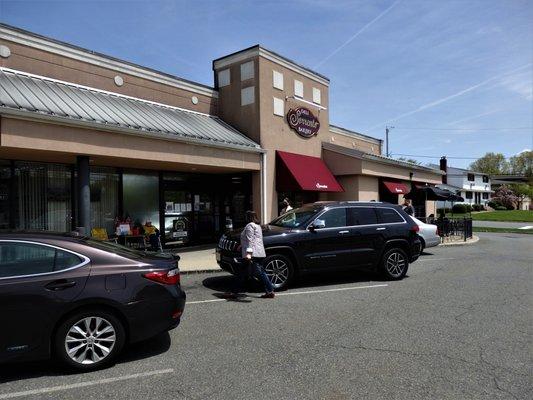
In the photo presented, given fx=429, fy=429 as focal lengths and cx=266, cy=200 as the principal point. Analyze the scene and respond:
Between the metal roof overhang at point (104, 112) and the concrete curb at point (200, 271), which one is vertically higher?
the metal roof overhang at point (104, 112)

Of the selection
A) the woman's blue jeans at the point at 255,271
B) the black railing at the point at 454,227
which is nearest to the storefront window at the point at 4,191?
the woman's blue jeans at the point at 255,271

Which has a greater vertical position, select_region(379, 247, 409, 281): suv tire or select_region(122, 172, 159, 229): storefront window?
select_region(122, 172, 159, 229): storefront window

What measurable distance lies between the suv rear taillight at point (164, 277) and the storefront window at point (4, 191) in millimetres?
8679

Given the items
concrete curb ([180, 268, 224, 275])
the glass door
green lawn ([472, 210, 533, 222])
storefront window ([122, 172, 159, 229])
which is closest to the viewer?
concrete curb ([180, 268, 224, 275])

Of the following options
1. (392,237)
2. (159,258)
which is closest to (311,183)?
(392,237)

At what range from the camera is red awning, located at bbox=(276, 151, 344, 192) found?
16.4 m

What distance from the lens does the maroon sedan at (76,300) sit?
4.30 metres

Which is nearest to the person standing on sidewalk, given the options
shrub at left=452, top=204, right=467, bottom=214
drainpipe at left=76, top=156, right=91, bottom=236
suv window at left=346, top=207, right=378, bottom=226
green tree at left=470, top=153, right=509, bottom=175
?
suv window at left=346, top=207, right=378, bottom=226

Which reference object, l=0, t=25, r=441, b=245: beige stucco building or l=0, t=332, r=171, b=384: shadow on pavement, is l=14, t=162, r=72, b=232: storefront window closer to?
l=0, t=25, r=441, b=245: beige stucco building

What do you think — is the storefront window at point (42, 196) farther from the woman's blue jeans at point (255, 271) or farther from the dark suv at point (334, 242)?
the woman's blue jeans at point (255, 271)

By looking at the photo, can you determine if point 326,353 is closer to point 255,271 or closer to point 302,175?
point 255,271

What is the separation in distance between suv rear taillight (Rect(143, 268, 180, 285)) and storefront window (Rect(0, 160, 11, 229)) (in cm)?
868

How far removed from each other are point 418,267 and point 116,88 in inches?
425

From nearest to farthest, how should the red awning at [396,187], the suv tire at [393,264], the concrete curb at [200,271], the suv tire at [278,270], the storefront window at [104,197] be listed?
the suv tire at [278,270], the suv tire at [393,264], the concrete curb at [200,271], the storefront window at [104,197], the red awning at [396,187]
